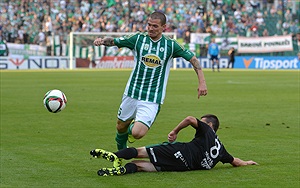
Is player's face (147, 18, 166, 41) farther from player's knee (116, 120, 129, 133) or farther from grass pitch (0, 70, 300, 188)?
grass pitch (0, 70, 300, 188)

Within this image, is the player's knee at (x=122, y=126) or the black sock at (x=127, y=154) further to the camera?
the player's knee at (x=122, y=126)

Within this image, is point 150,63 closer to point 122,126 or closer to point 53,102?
point 122,126

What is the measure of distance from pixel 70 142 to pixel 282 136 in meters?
4.05

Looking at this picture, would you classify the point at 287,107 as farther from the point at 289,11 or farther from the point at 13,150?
the point at 289,11

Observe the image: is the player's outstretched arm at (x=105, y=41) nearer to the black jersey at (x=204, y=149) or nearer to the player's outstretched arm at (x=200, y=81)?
the player's outstretched arm at (x=200, y=81)

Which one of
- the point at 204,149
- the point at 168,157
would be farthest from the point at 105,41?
the point at 204,149

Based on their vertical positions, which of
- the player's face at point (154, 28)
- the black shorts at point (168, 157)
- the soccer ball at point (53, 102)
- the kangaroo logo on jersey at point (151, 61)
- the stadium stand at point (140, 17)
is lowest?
the stadium stand at point (140, 17)

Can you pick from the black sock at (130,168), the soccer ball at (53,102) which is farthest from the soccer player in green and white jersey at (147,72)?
the soccer ball at (53,102)

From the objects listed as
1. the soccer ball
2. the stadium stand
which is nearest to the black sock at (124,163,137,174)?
the soccer ball

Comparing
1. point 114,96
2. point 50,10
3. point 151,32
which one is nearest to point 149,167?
point 151,32

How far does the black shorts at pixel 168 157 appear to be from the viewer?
9094 mm

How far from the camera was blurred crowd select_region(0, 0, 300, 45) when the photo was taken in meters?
50.2

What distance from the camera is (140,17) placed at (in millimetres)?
53812

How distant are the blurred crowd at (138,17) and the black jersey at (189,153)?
40.4 metres
